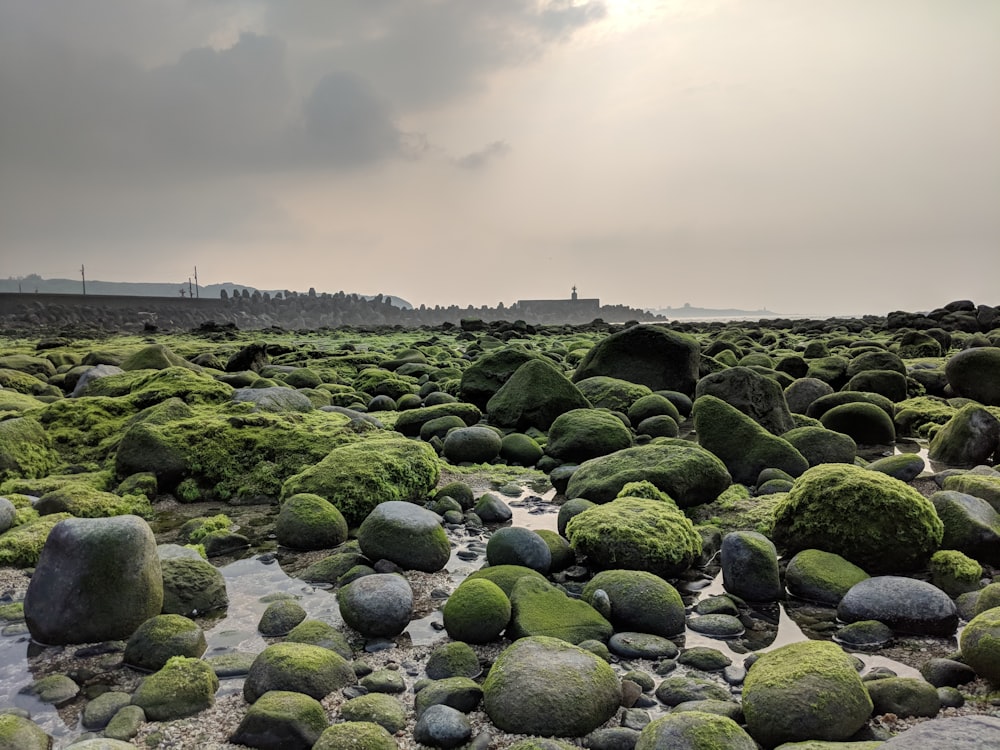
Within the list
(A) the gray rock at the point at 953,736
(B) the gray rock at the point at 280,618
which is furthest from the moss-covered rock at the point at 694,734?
(B) the gray rock at the point at 280,618

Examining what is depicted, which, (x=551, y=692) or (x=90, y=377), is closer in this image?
(x=551, y=692)

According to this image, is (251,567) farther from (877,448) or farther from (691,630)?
(877,448)

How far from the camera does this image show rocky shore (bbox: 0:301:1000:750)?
286cm

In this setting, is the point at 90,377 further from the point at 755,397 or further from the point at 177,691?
the point at 755,397

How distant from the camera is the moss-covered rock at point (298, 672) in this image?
121 inches

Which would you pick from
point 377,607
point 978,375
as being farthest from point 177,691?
point 978,375

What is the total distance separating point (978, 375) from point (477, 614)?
10.8 m

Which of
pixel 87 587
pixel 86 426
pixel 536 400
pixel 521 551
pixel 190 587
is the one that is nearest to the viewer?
pixel 87 587

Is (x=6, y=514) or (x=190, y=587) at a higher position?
(x=6, y=514)

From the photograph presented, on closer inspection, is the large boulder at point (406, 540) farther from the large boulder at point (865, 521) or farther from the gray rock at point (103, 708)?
the large boulder at point (865, 521)

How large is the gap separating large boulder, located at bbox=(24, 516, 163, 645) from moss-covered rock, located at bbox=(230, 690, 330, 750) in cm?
130

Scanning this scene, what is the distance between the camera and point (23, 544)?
4.77 metres

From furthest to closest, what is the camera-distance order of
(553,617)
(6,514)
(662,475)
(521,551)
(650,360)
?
(650,360) → (662,475) → (6,514) → (521,551) → (553,617)

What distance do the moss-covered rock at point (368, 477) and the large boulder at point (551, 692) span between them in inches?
116
